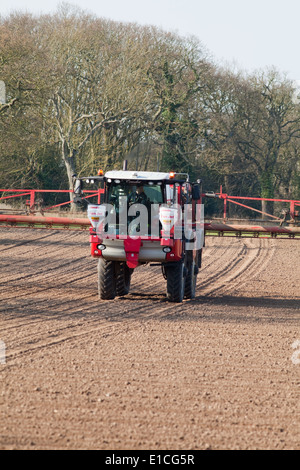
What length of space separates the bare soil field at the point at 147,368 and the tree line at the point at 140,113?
14.6 m

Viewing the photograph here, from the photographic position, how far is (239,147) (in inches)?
1421

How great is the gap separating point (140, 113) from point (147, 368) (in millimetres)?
25622

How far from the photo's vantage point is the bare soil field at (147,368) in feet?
18.1

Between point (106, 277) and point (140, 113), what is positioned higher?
point (140, 113)

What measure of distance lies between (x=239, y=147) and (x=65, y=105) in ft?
32.9

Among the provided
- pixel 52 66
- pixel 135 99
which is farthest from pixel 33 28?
pixel 135 99

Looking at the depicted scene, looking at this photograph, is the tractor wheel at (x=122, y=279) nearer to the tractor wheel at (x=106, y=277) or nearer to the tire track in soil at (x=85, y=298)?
the tire track in soil at (x=85, y=298)

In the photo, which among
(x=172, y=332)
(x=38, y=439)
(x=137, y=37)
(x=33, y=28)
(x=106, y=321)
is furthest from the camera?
(x=137, y=37)

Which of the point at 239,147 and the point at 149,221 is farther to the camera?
the point at 239,147

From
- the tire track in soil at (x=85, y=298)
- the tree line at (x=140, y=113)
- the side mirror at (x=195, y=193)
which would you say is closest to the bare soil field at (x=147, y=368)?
the tire track in soil at (x=85, y=298)

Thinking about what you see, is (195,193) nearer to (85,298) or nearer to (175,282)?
(175,282)

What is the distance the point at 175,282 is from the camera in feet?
40.7

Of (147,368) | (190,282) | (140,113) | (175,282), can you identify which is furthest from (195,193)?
(140,113)

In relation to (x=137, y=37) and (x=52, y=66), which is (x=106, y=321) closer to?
(x=52, y=66)
